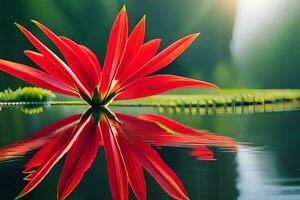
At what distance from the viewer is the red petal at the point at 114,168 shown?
2.87 feet

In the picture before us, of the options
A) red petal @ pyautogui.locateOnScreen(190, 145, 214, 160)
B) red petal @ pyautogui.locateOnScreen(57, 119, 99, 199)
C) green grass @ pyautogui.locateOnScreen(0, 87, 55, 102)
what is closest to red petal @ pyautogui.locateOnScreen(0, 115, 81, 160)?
red petal @ pyautogui.locateOnScreen(57, 119, 99, 199)

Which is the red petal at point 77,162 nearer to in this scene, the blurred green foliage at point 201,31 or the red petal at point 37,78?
the red petal at point 37,78

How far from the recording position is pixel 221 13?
8.70ft

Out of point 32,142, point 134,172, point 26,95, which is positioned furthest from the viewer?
point 26,95

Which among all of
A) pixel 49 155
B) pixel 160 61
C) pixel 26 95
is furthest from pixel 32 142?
pixel 26 95

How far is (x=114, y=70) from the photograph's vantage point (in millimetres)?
1558

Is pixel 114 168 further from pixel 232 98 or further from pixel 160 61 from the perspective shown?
pixel 232 98

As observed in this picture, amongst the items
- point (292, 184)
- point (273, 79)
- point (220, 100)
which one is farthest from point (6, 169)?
point (273, 79)

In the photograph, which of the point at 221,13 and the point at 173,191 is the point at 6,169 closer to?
the point at 173,191

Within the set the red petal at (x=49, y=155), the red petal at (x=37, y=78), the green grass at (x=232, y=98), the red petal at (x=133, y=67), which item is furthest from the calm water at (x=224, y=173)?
the green grass at (x=232, y=98)

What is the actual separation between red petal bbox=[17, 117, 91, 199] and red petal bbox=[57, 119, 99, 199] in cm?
2

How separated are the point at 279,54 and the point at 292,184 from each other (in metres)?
1.89

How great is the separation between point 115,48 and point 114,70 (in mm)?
70

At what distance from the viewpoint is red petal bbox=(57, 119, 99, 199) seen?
945mm
